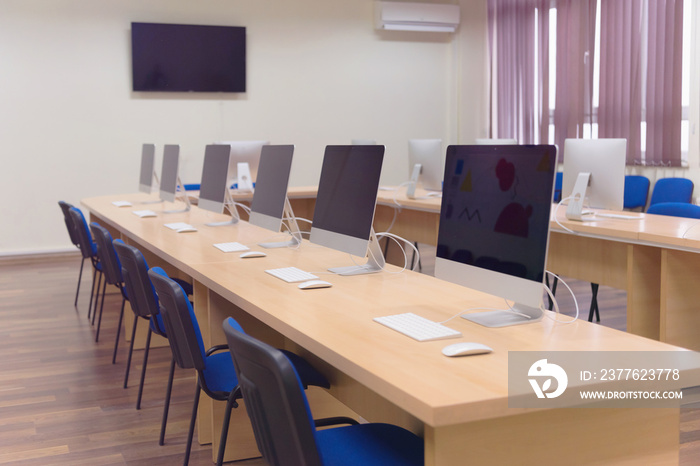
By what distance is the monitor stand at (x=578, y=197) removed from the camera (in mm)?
3893

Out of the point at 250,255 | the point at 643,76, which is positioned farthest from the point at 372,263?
the point at 643,76

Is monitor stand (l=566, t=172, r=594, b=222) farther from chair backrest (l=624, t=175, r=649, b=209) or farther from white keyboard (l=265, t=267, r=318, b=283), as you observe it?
chair backrest (l=624, t=175, r=649, b=209)

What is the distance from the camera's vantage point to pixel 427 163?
18.2 feet

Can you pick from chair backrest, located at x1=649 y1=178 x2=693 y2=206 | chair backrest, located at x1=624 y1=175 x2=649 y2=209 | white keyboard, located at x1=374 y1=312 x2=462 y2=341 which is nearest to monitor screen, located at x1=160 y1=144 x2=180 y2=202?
white keyboard, located at x1=374 y1=312 x2=462 y2=341

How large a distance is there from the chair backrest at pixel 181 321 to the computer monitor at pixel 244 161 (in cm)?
365

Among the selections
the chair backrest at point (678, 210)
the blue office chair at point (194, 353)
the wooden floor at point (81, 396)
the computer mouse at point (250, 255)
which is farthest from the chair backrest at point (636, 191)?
the blue office chair at point (194, 353)

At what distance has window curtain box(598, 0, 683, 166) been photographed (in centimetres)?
598

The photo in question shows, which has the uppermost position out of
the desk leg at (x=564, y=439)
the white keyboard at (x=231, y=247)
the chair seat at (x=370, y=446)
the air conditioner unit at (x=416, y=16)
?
the air conditioner unit at (x=416, y=16)

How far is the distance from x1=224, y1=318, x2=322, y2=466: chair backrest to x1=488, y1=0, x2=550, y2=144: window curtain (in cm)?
663

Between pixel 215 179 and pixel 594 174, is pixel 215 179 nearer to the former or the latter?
pixel 215 179

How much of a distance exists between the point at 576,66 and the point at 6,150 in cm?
598

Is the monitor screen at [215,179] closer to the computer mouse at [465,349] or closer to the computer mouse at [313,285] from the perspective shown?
the computer mouse at [313,285]

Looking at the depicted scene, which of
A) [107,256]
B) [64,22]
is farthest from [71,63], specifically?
[107,256]

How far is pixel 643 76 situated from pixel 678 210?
8.25 feet
